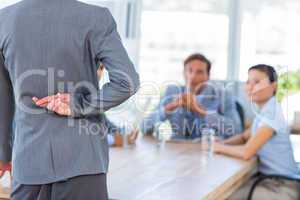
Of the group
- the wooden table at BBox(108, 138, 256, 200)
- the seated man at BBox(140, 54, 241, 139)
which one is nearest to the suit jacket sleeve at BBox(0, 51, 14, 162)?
the wooden table at BBox(108, 138, 256, 200)

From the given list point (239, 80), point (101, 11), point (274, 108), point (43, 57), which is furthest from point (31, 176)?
point (239, 80)

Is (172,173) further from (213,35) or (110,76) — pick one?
(213,35)

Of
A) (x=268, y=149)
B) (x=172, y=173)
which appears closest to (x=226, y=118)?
(x=268, y=149)

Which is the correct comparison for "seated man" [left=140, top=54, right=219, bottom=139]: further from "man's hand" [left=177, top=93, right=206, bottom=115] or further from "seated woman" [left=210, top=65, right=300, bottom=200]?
"seated woman" [left=210, top=65, right=300, bottom=200]

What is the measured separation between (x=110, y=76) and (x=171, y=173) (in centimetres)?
111

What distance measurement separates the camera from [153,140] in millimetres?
3650

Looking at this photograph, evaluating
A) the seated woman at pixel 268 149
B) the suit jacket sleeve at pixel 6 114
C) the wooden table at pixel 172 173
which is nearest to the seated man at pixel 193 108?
the wooden table at pixel 172 173

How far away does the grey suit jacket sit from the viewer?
1.67 m

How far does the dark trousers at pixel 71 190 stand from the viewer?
5.63ft

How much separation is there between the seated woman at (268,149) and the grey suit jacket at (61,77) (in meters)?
1.60

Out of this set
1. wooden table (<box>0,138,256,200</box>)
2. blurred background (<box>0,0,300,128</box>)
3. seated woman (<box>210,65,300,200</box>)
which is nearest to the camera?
wooden table (<box>0,138,256,200</box>)

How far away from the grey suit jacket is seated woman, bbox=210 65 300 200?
5.26 ft

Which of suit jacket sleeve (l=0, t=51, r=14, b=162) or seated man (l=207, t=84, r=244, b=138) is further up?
suit jacket sleeve (l=0, t=51, r=14, b=162)

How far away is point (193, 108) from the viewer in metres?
3.84
